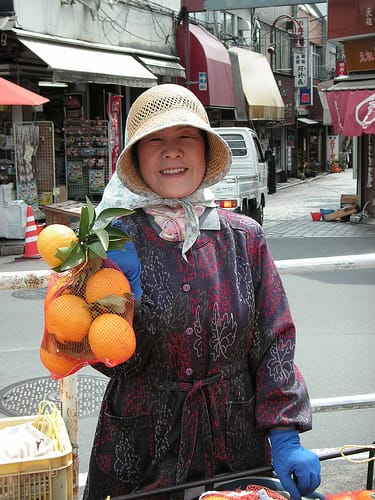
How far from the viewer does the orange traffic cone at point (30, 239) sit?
438 inches

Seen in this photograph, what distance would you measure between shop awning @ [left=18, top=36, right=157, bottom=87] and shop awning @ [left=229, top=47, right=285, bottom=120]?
7471 mm

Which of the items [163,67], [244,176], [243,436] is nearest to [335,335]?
[243,436]

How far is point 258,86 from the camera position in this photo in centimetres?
2464

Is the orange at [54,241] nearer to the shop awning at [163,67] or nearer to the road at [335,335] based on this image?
the road at [335,335]

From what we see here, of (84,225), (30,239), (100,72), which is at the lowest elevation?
(30,239)

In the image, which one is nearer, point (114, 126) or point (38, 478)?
point (38, 478)

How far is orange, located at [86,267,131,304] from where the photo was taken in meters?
1.72

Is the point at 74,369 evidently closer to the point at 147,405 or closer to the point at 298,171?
the point at 147,405

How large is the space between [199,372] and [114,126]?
1446cm

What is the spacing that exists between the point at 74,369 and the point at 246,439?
1.91 ft

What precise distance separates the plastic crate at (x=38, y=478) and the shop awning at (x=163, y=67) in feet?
52.9

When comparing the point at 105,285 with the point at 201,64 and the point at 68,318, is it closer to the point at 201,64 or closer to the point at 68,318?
the point at 68,318

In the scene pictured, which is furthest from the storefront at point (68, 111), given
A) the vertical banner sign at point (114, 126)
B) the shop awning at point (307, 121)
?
the shop awning at point (307, 121)

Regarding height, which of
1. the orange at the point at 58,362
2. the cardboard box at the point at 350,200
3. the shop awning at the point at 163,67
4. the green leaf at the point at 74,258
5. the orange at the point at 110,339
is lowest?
the cardboard box at the point at 350,200
